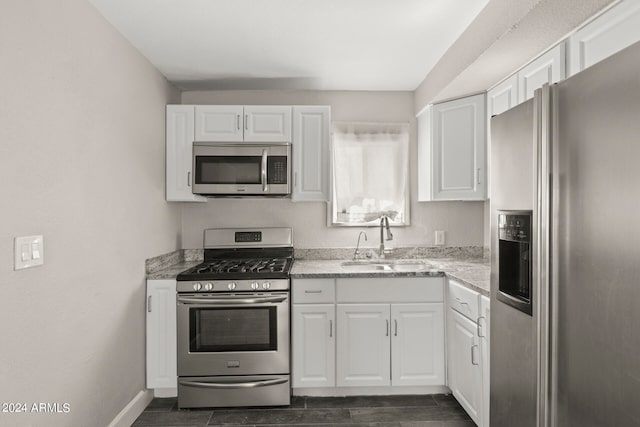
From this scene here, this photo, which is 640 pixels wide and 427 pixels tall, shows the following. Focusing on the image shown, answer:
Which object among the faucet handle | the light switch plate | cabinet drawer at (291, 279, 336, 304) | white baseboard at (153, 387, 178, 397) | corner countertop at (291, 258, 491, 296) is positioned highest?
the light switch plate

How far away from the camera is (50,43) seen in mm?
1731

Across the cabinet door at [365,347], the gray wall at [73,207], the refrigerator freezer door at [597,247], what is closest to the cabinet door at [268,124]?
the gray wall at [73,207]

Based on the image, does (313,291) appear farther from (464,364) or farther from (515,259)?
(515,259)

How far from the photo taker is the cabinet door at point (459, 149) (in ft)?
9.26

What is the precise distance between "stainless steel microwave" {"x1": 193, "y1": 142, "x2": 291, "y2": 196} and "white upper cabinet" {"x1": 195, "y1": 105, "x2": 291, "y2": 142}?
0.08m

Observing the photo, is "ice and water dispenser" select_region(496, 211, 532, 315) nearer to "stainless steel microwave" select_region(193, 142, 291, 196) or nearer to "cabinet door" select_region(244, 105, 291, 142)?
"stainless steel microwave" select_region(193, 142, 291, 196)

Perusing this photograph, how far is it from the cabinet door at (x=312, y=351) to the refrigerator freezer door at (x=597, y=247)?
1.67 m

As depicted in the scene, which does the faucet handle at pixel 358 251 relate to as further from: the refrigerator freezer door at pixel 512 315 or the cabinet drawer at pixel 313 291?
the refrigerator freezer door at pixel 512 315

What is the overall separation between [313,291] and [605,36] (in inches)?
81.3

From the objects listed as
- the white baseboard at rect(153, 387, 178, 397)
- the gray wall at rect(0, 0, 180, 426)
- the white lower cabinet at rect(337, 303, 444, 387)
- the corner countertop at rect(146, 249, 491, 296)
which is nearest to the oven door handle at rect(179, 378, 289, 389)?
the white baseboard at rect(153, 387, 178, 397)

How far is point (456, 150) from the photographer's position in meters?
2.95

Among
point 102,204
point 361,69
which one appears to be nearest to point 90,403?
point 102,204

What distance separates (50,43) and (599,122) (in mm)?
2059

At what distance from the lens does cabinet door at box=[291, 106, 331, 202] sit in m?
3.16
